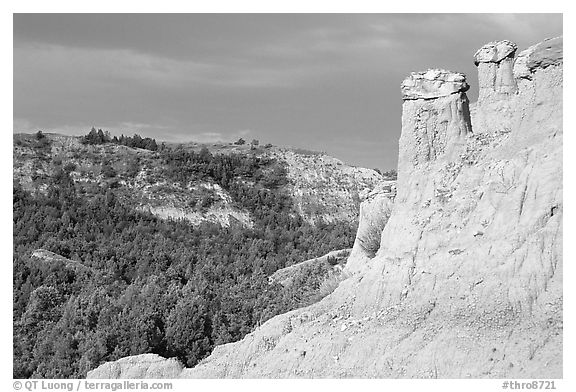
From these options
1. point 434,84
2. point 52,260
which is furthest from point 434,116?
point 52,260

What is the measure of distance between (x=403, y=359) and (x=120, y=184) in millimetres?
57121

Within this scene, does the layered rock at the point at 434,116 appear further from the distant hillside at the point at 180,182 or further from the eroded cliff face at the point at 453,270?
the distant hillside at the point at 180,182

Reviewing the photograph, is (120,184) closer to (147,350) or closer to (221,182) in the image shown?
(221,182)

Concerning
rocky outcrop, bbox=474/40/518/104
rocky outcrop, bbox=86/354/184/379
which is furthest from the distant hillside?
rocky outcrop, bbox=474/40/518/104

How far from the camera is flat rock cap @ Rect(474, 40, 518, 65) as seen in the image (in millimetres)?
16625

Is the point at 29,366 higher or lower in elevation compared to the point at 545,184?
lower

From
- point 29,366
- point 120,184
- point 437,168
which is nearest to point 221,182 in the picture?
point 120,184

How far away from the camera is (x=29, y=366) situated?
22.6 m

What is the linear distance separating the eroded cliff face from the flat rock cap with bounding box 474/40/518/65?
1.79 meters

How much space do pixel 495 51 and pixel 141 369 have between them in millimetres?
10299

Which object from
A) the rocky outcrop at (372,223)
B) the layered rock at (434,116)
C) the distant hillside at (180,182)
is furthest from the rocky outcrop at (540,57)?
the distant hillside at (180,182)

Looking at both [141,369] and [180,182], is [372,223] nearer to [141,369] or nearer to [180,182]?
[141,369]

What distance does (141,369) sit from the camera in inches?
648

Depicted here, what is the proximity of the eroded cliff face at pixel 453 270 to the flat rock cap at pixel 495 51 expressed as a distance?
1795 mm
